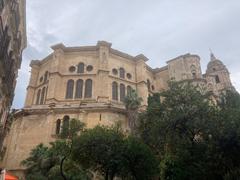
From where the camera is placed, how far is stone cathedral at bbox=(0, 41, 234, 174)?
30.3 m

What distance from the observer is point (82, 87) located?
123 feet

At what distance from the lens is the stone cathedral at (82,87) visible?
3030 cm

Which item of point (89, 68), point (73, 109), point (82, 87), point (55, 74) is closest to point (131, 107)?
point (73, 109)

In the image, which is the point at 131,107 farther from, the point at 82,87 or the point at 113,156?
the point at 113,156

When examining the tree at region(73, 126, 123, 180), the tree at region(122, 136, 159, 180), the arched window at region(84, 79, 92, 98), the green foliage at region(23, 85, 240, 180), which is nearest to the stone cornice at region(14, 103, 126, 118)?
the arched window at region(84, 79, 92, 98)

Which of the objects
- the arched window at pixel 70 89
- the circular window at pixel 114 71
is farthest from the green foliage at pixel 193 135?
the circular window at pixel 114 71

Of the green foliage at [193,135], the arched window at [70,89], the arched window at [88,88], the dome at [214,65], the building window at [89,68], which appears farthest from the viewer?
the dome at [214,65]

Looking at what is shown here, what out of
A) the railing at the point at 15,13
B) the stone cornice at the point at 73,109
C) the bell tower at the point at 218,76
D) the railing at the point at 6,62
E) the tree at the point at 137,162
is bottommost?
the tree at the point at 137,162

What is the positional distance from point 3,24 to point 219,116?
44.5ft

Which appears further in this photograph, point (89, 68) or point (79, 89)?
point (89, 68)

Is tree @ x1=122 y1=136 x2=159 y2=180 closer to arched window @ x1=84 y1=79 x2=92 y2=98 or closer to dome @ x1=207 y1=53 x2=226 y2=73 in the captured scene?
arched window @ x1=84 y1=79 x2=92 y2=98

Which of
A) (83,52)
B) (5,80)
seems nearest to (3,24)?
(5,80)

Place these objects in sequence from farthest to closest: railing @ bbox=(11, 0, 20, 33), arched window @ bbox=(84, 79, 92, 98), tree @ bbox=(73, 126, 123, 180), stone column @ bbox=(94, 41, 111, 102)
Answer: arched window @ bbox=(84, 79, 92, 98), stone column @ bbox=(94, 41, 111, 102), tree @ bbox=(73, 126, 123, 180), railing @ bbox=(11, 0, 20, 33)

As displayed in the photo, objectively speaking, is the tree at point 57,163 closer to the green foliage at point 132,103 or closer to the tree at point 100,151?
the tree at point 100,151
